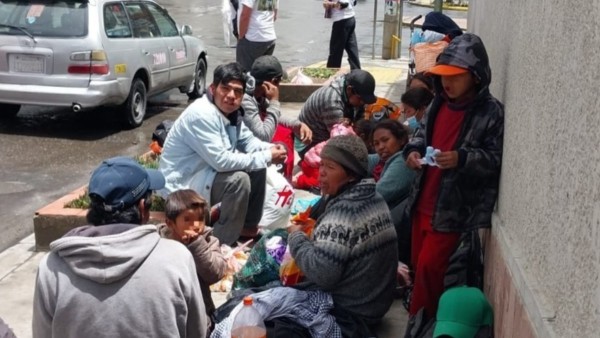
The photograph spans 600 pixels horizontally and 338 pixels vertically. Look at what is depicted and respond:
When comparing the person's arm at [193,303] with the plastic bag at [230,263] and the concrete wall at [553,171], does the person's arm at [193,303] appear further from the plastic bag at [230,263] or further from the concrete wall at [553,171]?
the plastic bag at [230,263]

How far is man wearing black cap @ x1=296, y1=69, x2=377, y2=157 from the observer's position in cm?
678

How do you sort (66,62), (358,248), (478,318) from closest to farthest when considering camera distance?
1. (478,318)
2. (358,248)
3. (66,62)

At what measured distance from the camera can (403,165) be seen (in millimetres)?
5246

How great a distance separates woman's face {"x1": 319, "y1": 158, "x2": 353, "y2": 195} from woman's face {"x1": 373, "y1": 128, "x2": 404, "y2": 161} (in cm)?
130

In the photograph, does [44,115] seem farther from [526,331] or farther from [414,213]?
[526,331]

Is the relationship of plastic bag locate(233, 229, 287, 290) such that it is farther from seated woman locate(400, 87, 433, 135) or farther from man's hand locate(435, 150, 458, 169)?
seated woman locate(400, 87, 433, 135)

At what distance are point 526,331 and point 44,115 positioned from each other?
359 inches

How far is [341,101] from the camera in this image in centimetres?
696

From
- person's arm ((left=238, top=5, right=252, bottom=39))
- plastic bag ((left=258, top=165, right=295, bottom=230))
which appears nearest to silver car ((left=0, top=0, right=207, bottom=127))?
person's arm ((left=238, top=5, right=252, bottom=39))

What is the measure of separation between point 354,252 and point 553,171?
150cm

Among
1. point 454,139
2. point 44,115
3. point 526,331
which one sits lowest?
point 44,115

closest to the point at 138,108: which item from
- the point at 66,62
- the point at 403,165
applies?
the point at 66,62

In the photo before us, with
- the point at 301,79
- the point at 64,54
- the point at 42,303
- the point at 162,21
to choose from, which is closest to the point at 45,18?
the point at 64,54

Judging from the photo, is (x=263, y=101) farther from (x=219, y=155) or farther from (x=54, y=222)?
(x=54, y=222)
